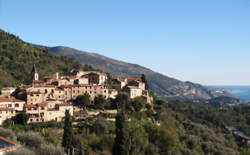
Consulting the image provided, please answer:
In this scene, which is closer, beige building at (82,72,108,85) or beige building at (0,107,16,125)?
beige building at (0,107,16,125)

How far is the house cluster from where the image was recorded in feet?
153

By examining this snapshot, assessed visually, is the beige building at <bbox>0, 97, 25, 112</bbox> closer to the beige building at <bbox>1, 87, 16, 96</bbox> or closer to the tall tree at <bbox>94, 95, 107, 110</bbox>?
the beige building at <bbox>1, 87, 16, 96</bbox>

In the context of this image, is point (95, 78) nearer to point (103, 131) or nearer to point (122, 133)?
point (103, 131)

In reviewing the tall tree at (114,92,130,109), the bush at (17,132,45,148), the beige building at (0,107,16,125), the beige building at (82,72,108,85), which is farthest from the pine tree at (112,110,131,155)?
the beige building at (82,72,108,85)

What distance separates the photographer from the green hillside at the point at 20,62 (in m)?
84.1

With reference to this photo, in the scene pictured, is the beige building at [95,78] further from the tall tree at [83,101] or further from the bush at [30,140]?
the bush at [30,140]

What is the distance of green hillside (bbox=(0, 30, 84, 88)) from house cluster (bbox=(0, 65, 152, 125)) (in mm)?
22160

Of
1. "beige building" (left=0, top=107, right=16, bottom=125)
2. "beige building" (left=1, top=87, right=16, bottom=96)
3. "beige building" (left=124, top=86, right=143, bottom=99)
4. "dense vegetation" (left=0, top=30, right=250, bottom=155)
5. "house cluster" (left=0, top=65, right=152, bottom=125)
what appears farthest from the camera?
"beige building" (left=124, top=86, right=143, bottom=99)

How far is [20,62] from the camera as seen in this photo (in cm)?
9481

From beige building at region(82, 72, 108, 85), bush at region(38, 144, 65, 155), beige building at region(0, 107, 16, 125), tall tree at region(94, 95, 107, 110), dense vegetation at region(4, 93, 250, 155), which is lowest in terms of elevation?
dense vegetation at region(4, 93, 250, 155)

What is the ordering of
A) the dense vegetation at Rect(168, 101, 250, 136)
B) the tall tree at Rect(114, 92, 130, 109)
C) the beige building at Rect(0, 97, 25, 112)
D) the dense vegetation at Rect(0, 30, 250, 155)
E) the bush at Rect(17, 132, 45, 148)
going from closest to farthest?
the bush at Rect(17, 132, 45, 148) → the dense vegetation at Rect(0, 30, 250, 155) → the beige building at Rect(0, 97, 25, 112) → the tall tree at Rect(114, 92, 130, 109) → the dense vegetation at Rect(168, 101, 250, 136)

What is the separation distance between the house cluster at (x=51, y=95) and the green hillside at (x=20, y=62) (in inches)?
872

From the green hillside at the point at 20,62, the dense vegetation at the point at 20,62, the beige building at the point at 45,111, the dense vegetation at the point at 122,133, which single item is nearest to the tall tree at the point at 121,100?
the dense vegetation at the point at 122,133

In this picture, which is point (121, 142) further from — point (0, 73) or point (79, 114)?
point (0, 73)
